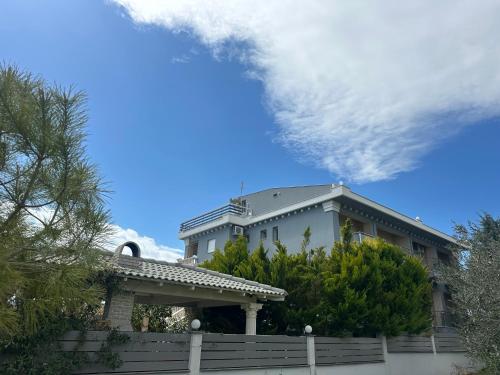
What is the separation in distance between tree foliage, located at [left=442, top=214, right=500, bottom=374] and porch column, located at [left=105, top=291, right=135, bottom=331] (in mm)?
10310

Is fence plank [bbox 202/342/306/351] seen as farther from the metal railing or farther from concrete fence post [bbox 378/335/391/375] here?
the metal railing

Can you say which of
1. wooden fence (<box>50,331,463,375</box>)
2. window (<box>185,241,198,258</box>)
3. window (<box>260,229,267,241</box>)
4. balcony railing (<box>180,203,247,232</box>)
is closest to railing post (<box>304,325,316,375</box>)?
wooden fence (<box>50,331,463,375</box>)

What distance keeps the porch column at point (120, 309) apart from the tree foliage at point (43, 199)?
4.77m

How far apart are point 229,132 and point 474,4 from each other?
9240 mm

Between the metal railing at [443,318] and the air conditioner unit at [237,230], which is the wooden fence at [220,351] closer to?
the metal railing at [443,318]

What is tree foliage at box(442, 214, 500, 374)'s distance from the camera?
34.8 ft

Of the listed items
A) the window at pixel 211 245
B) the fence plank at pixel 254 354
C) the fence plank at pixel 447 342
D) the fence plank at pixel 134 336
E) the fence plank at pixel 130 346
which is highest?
the window at pixel 211 245

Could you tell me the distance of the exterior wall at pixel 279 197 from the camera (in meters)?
21.2

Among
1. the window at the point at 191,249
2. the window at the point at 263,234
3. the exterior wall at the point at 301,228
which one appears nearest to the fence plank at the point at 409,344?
the exterior wall at the point at 301,228

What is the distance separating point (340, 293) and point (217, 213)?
46.5 feet

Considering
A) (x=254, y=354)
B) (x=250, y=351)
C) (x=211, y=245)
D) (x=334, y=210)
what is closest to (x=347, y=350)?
(x=254, y=354)

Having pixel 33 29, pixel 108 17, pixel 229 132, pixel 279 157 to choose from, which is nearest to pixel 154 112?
pixel 108 17

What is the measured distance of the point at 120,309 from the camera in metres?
8.68

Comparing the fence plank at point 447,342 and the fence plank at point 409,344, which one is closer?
the fence plank at point 409,344
